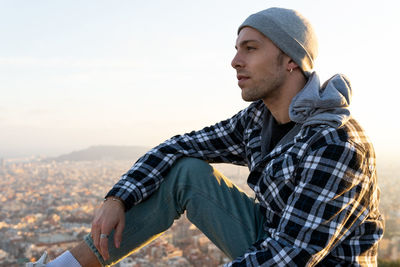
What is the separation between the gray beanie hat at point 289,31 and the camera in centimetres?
173

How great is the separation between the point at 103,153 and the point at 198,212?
185 feet

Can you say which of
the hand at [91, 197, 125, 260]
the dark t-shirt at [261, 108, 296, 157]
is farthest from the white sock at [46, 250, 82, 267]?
the dark t-shirt at [261, 108, 296, 157]

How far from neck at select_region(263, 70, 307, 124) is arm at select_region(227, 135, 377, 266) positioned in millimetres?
440

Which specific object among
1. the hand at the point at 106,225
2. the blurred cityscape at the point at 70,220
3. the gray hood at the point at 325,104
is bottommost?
the blurred cityscape at the point at 70,220

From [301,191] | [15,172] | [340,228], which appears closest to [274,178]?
[301,191]

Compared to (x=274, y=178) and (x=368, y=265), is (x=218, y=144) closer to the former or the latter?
(x=274, y=178)

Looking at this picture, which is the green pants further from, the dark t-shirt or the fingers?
the dark t-shirt

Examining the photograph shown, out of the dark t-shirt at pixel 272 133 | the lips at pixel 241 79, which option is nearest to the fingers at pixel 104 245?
the dark t-shirt at pixel 272 133

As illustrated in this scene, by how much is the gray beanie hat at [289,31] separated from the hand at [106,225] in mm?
969

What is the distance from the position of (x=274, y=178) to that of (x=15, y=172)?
50.5 m

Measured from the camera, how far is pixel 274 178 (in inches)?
57.1

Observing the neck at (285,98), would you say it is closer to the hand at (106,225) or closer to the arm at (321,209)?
the arm at (321,209)

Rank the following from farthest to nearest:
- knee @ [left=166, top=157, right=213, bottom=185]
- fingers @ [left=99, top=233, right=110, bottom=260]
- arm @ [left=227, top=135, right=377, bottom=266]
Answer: knee @ [left=166, top=157, right=213, bottom=185] → fingers @ [left=99, top=233, right=110, bottom=260] → arm @ [left=227, top=135, right=377, bottom=266]

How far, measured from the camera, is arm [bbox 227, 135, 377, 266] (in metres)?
1.23
